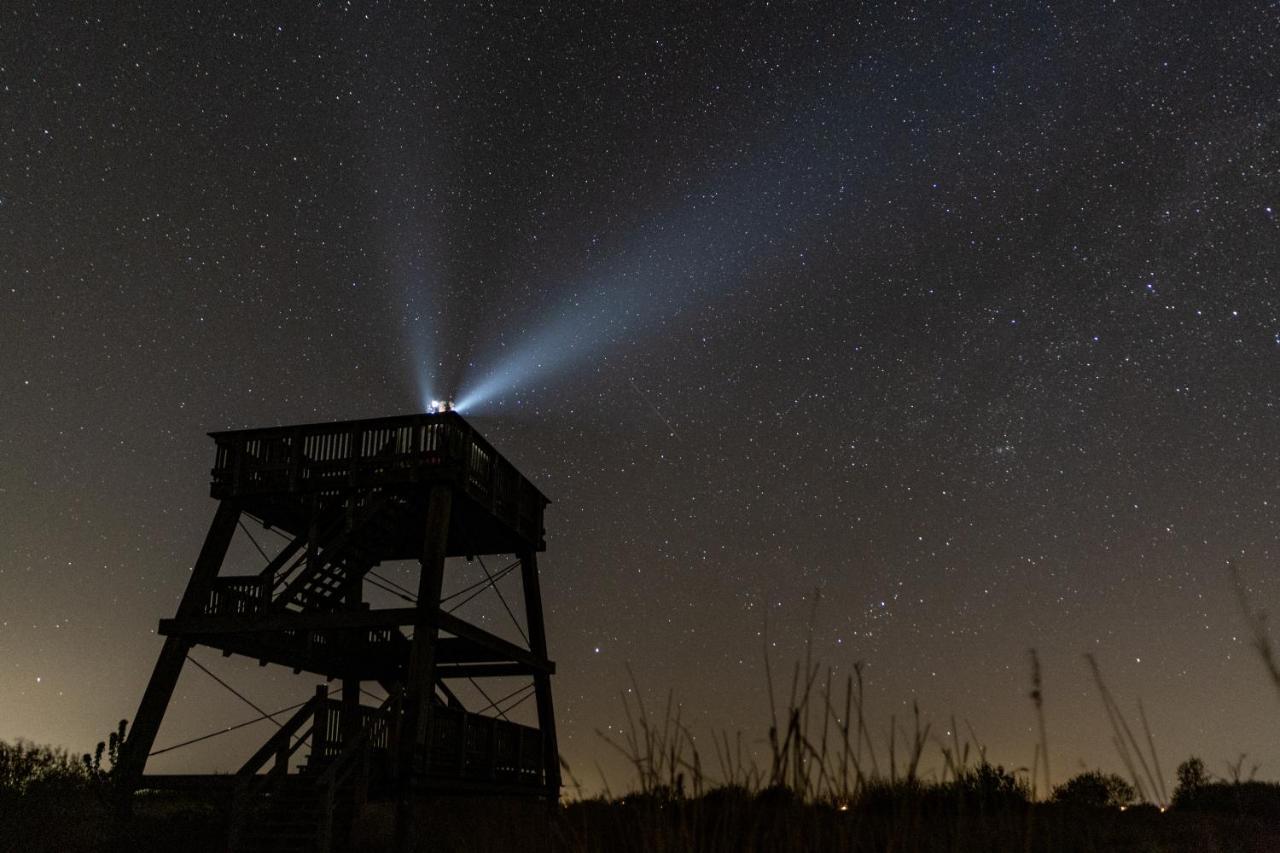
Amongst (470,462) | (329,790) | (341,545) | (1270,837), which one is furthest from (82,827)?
(1270,837)

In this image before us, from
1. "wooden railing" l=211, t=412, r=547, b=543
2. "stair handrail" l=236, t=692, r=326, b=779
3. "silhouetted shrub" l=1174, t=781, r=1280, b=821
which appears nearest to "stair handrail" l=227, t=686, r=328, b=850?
"stair handrail" l=236, t=692, r=326, b=779

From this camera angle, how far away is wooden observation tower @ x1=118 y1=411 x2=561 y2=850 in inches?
643

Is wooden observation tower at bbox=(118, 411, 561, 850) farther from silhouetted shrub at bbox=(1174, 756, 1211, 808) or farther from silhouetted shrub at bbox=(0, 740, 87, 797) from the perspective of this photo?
silhouetted shrub at bbox=(1174, 756, 1211, 808)

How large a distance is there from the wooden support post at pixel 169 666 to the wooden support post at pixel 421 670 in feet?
12.6

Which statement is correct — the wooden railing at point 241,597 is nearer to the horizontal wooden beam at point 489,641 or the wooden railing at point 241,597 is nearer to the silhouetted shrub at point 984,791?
the horizontal wooden beam at point 489,641

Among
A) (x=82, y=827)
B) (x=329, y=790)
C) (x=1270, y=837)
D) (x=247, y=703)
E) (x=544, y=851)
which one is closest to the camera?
(x=544, y=851)

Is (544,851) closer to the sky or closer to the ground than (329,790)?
closer to the ground

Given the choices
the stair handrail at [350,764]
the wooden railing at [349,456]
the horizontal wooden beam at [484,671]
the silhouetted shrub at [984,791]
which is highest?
the wooden railing at [349,456]

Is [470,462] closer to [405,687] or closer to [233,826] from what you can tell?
[405,687]

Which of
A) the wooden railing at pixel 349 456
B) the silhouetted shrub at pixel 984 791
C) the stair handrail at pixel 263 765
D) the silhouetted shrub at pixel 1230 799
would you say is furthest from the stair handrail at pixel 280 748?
the silhouetted shrub at pixel 1230 799

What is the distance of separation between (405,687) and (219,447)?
5.75m

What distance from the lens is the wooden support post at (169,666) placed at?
663 inches

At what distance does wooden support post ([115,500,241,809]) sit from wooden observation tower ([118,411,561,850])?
0.02m

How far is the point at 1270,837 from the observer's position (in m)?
9.22
